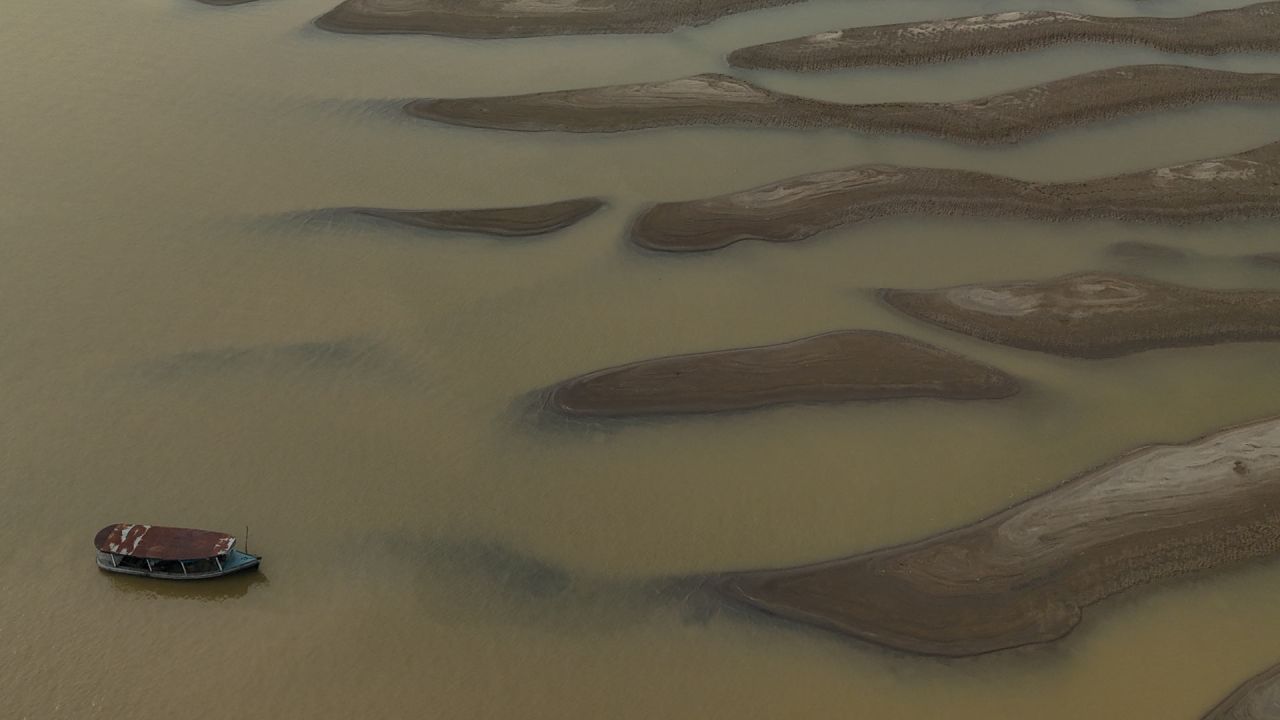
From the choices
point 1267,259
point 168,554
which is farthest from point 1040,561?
point 168,554

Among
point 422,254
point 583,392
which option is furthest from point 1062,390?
point 422,254

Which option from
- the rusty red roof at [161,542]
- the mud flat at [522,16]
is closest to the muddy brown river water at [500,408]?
the rusty red roof at [161,542]

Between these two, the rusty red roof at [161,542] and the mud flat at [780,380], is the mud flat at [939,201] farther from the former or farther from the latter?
the rusty red roof at [161,542]

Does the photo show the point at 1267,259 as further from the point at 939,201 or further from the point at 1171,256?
the point at 939,201

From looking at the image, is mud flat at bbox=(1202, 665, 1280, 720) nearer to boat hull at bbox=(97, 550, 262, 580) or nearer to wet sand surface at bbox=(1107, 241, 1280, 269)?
wet sand surface at bbox=(1107, 241, 1280, 269)

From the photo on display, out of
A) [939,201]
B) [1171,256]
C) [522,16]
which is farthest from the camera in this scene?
[522,16]

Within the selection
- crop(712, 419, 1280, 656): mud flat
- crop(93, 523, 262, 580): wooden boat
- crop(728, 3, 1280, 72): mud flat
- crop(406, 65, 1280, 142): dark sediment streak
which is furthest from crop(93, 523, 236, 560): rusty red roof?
crop(728, 3, 1280, 72): mud flat
